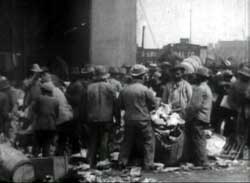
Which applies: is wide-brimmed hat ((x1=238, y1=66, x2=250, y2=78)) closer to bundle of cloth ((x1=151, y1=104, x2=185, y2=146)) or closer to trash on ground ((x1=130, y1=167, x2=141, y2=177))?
bundle of cloth ((x1=151, y1=104, x2=185, y2=146))

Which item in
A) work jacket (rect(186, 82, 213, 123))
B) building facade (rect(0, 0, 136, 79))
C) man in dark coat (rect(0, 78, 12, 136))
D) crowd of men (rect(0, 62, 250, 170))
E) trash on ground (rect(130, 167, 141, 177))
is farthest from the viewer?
building facade (rect(0, 0, 136, 79))

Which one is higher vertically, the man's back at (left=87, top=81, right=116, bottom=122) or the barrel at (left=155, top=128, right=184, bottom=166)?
the man's back at (left=87, top=81, right=116, bottom=122)

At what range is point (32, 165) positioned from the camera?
318 inches

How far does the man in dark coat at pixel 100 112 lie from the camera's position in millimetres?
9609

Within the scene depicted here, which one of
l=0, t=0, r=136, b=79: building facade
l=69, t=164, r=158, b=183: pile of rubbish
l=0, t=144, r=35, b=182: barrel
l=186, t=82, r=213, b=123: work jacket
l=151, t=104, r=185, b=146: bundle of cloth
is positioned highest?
l=0, t=0, r=136, b=79: building facade

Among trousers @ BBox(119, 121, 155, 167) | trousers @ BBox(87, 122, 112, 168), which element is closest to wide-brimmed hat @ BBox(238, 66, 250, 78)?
trousers @ BBox(119, 121, 155, 167)

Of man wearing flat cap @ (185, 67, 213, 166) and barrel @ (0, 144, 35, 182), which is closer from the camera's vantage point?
barrel @ (0, 144, 35, 182)

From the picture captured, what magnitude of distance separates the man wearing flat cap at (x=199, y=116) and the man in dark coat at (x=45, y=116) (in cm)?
272

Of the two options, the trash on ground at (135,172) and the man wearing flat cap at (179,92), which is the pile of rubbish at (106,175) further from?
the man wearing flat cap at (179,92)

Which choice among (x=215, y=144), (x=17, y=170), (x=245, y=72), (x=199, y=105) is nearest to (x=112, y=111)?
(x=199, y=105)

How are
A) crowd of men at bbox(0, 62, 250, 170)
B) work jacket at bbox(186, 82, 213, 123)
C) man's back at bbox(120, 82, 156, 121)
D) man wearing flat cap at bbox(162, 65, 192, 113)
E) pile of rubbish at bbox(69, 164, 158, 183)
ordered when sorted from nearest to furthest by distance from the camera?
1. pile of rubbish at bbox(69, 164, 158, 183)
2. man's back at bbox(120, 82, 156, 121)
3. crowd of men at bbox(0, 62, 250, 170)
4. work jacket at bbox(186, 82, 213, 123)
5. man wearing flat cap at bbox(162, 65, 192, 113)

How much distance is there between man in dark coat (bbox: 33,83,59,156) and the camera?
9.40m

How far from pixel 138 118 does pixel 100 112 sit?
33.3 inches

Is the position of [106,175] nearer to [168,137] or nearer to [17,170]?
[168,137]
